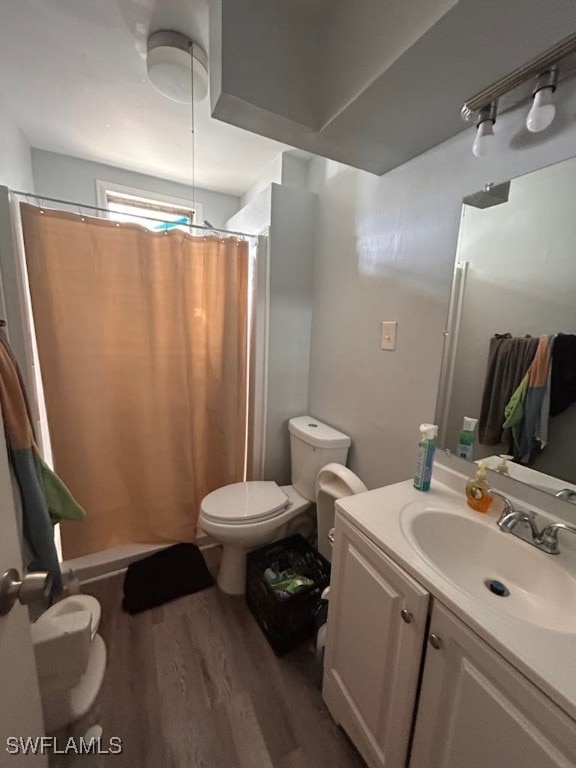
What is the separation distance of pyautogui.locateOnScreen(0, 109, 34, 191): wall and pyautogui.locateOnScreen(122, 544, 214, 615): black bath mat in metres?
2.04

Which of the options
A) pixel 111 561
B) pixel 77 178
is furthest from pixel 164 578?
pixel 77 178

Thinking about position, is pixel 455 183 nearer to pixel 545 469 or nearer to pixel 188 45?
pixel 545 469

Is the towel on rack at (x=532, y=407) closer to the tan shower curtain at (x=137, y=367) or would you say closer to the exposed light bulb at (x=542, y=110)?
the exposed light bulb at (x=542, y=110)

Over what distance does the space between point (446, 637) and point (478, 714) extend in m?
0.12

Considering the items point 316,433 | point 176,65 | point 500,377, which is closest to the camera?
point 500,377

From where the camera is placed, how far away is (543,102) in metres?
0.78

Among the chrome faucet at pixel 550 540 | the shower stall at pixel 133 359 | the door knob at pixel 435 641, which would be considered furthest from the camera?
the shower stall at pixel 133 359

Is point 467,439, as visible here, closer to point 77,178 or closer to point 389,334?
point 389,334

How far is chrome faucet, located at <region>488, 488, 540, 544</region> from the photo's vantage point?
0.85 metres

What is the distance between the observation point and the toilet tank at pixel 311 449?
1.61 meters

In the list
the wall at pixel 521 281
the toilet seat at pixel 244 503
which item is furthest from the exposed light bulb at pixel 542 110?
the toilet seat at pixel 244 503

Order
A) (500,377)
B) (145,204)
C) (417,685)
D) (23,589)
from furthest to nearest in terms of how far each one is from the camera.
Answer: (145,204) < (500,377) < (417,685) < (23,589)

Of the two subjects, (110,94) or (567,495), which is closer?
(567,495)

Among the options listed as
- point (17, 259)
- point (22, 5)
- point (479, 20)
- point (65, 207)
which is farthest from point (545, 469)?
point (65, 207)
